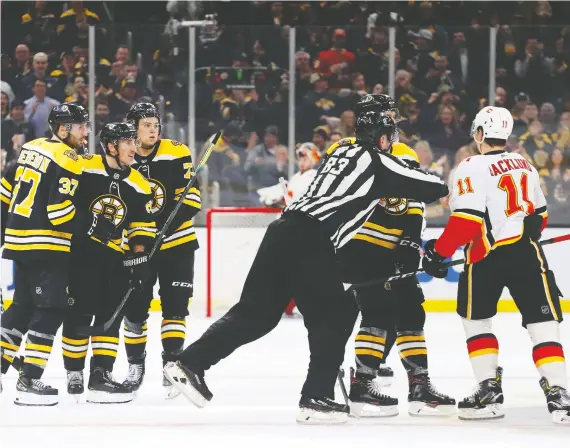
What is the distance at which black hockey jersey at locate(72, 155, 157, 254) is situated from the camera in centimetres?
429

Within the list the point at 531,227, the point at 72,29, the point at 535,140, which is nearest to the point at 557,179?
the point at 535,140

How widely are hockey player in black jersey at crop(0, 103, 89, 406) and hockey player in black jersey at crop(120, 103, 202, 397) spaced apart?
33 centimetres

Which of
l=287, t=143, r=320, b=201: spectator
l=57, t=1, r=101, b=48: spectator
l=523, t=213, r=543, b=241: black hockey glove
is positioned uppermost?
l=57, t=1, r=101, b=48: spectator

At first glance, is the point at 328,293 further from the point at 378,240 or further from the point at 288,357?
the point at 288,357

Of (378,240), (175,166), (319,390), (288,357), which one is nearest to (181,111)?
(288,357)

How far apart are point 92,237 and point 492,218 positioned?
4.82 ft

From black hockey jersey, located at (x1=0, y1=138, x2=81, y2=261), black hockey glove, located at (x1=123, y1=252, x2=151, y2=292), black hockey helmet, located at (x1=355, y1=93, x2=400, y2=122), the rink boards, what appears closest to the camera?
black hockey helmet, located at (x1=355, y1=93, x2=400, y2=122)

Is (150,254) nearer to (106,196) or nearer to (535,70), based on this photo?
(106,196)

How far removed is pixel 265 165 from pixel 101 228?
354 cm

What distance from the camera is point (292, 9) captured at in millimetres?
8812

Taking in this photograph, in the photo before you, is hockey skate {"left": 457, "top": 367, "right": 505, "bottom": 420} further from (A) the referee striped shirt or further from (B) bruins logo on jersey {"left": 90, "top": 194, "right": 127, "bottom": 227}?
(B) bruins logo on jersey {"left": 90, "top": 194, "right": 127, "bottom": 227}

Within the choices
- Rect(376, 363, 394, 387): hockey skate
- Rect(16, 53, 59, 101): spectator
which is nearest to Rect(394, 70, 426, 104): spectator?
Rect(16, 53, 59, 101): spectator

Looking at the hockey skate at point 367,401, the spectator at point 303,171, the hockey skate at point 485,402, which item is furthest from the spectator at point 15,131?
the hockey skate at point 485,402

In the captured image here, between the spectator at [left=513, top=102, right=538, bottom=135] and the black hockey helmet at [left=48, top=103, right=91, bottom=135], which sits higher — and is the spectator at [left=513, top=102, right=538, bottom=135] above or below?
above
